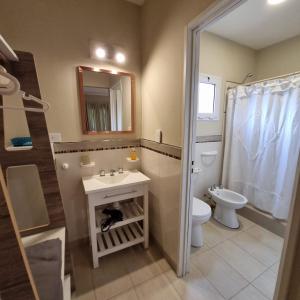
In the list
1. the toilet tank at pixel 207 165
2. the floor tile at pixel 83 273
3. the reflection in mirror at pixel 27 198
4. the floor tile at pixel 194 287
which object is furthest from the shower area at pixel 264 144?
the reflection in mirror at pixel 27 198

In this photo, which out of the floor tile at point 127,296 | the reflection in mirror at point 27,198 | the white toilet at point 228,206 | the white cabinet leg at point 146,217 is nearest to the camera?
the reflection in mirror at point 27,198

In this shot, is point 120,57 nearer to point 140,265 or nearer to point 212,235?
point 140,265

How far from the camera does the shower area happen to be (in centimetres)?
189

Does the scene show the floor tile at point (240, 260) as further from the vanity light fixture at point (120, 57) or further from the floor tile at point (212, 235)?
the vanity light fixture at point (120, 57)

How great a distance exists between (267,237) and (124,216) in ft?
5.71

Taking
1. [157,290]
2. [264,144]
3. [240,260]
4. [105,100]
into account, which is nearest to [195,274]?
[157,290]

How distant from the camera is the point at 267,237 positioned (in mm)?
1988

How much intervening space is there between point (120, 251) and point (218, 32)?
113 inches

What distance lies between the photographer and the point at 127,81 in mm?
1799

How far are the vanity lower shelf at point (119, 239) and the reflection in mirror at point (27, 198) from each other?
2.20 ft

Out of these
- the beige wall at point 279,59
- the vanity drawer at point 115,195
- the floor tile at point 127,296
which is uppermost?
the beige wall at point 279,59

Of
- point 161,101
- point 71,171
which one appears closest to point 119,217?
point 71,171

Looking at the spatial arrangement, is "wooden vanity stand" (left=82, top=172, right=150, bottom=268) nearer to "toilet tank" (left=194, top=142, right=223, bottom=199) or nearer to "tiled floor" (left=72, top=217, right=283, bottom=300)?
"tiled floor" (left=72, top=217, right=283, bottom=300)

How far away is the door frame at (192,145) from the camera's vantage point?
693 mm
